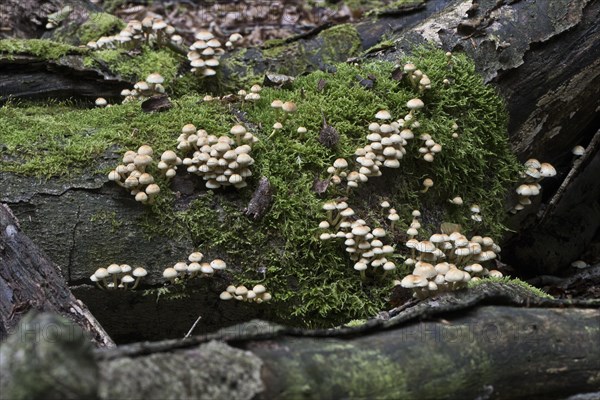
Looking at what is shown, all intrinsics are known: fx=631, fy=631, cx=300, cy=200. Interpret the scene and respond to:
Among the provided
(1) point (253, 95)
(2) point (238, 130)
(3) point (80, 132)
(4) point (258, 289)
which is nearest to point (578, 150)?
(1) point (253, 95)

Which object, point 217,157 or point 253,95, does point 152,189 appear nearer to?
point 217,157

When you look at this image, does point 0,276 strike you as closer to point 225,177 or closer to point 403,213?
point 225,177

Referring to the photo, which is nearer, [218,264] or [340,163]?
[218,264]

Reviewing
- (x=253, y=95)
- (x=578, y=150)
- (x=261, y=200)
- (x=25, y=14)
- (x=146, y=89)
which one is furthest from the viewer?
(x=25, y=14)

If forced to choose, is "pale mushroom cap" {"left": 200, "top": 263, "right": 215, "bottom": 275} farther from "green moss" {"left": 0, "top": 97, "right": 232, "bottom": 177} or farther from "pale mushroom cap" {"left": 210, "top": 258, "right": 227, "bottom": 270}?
"green moss" {"left": 0, "top": 97, "right": 232, "bottom": 177}

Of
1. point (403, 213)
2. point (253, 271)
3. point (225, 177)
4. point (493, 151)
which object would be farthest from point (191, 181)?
point (493, 151)

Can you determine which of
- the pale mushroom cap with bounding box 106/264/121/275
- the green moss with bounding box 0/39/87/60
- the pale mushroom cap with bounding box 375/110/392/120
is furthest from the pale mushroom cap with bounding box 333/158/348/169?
the green moss with bounding box 0/39/87/60
